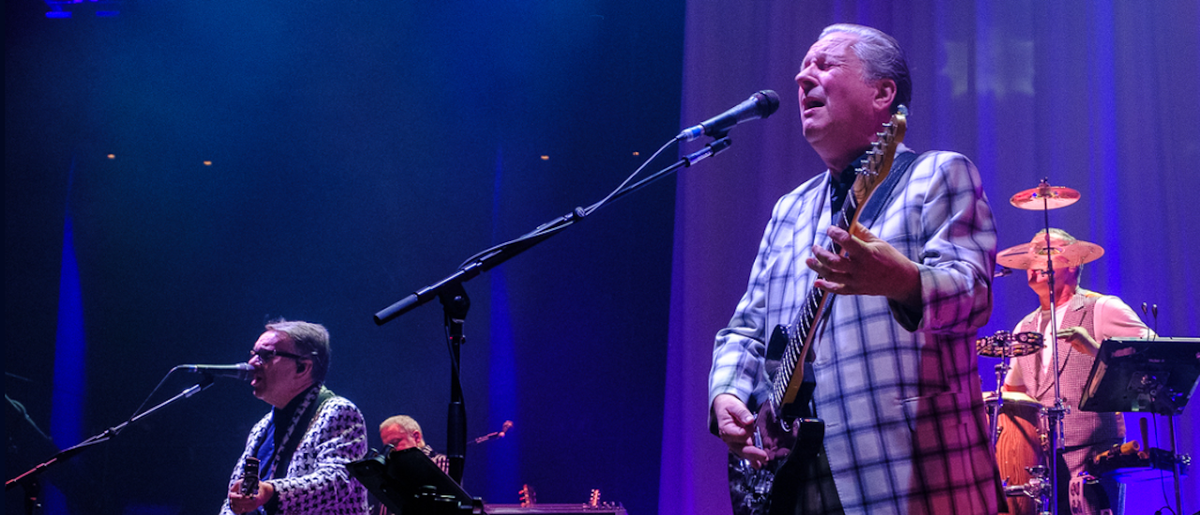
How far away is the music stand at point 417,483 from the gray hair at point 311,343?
238 cm

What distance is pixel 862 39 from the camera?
2.11 m

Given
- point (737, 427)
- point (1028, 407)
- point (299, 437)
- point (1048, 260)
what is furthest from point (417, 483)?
point (1028, 407)

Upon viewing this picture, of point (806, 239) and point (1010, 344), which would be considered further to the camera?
point (1010, 344)

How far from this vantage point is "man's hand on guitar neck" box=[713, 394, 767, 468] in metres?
1.84

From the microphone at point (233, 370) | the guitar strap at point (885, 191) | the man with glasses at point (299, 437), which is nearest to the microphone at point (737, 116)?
the guitar strap at point (885, 191)

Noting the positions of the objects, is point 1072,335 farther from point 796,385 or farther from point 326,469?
point 326,469

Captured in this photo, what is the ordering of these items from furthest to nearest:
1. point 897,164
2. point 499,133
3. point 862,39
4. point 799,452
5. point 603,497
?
point 499,133 < point 603,497 < point 862,39 < point 897,164 < point 799,452

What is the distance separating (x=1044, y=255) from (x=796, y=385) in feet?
12.0

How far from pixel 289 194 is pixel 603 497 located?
11.0 feet

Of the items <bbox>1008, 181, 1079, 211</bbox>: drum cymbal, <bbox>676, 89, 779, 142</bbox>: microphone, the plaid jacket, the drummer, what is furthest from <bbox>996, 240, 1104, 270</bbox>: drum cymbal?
the plaid jacket

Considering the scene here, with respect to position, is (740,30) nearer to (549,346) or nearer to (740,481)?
(549,346)

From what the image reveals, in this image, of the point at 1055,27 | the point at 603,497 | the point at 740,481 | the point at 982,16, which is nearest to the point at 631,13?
the point at 982,16

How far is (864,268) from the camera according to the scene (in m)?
1.45

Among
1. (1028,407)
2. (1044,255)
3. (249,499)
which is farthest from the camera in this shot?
(1028,407)
